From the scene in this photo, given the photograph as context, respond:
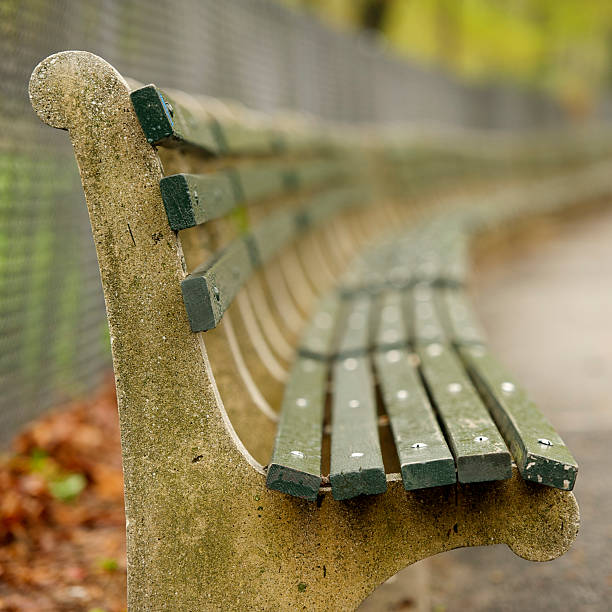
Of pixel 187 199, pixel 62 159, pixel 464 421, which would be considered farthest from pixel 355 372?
pixel 62 159

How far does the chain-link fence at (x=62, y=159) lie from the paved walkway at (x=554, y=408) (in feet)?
5.94

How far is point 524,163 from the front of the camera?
13086 mm

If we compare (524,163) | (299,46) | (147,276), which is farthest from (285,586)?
(524,163)

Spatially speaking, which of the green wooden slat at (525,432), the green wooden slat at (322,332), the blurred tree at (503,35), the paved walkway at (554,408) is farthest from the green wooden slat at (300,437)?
the blurred tree at (503,35)

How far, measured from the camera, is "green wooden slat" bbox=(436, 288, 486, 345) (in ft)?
9.80

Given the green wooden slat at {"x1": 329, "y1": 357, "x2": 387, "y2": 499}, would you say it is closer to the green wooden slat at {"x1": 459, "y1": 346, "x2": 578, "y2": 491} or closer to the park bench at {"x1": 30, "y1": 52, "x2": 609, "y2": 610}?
the park bench at {"x1": 30, "y1": 52, "x2": 609, "y2": 610}

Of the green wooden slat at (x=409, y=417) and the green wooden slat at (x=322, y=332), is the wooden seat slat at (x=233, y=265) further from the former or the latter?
the green wooden slat at (x=409, y=417)

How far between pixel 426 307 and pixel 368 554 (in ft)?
5.66

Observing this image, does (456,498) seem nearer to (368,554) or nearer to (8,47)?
(368,554)

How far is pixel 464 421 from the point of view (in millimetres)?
2074

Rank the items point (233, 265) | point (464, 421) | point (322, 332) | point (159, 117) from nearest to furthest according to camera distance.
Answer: point (159, 117) < point (464, 421) < point (233, 265) < point (322, 332)

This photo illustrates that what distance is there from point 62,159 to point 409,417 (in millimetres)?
2383

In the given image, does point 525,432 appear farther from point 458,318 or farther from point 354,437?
point 458,318

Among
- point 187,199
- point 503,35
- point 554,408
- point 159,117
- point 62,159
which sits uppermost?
point 503,35
